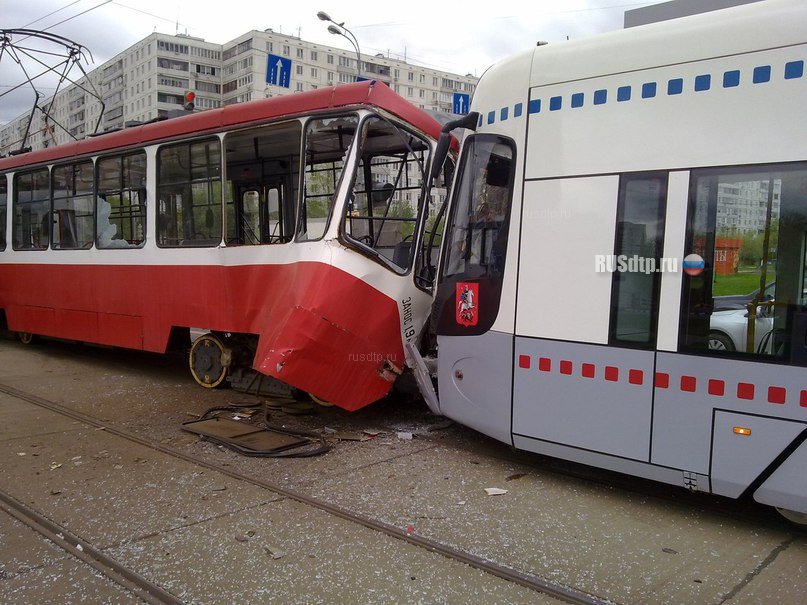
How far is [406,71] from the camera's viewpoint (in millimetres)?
85188

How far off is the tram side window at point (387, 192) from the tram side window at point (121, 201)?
3404 millimetres

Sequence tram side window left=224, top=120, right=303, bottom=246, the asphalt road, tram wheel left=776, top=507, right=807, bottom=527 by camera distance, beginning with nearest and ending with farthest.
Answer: the asphalt road
tram wheel left=776, top=507, right=807, bottom=527
tram side window left=224, top=120, right=303, bottom=246

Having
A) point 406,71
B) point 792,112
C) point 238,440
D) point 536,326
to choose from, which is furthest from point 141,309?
point 406,71

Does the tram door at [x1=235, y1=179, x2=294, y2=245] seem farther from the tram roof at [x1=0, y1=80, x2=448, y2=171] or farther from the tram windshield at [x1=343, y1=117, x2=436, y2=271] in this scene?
the tram windshield at [x1=343, y1=117, x2=436, y2=271]

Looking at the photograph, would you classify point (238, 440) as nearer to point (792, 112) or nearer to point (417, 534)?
point (417, 534)

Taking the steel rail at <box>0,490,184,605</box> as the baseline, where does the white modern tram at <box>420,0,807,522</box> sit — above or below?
above

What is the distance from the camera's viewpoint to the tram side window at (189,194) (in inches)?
302

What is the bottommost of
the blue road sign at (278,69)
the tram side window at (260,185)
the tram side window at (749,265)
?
the tram side window at (749,265)

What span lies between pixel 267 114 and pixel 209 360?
327 cm

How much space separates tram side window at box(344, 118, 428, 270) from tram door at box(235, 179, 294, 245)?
3.41 feet

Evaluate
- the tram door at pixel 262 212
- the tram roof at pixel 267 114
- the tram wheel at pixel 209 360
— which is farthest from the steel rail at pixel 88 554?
the tram roof at pixel 267 114

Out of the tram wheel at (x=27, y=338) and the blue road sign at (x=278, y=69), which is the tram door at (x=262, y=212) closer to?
the tram wheel at (x=27, y=338)

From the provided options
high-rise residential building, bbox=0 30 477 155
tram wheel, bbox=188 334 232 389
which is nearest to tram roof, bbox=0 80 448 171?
tram wheel, bbox=188 334 232 389

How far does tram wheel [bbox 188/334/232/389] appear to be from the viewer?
319 inches
